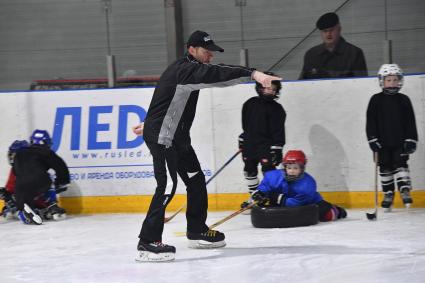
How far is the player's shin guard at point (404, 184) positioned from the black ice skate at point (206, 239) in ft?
6.14

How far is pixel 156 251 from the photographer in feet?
17.1

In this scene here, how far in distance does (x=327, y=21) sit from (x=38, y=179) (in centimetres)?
307

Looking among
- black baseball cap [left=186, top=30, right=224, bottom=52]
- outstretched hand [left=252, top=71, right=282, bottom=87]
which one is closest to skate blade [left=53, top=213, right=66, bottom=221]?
black baseball cap [left=186, top=30, right=224, bottom=52]

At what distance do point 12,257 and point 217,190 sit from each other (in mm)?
2215

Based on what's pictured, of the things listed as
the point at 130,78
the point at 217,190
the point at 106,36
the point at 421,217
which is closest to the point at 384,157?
the point at 421,217

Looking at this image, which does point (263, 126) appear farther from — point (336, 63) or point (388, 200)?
point (388, 200)

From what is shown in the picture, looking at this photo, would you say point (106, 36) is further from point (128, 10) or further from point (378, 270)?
point (378, 270)

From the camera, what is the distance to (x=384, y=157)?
6902 mm

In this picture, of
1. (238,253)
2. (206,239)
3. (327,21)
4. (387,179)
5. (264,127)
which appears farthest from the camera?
(327,21)

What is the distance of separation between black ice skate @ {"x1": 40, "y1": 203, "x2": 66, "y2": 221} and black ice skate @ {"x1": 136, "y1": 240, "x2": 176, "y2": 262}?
2295 mm

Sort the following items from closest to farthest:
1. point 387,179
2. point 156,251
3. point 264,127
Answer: point 156,251 < point 387,179 < point 264,127

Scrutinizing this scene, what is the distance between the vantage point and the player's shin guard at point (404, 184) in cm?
680

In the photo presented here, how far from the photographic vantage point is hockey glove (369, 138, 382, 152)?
22.2 feet

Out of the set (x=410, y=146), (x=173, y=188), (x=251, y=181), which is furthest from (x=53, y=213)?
(x=410, y=146)
